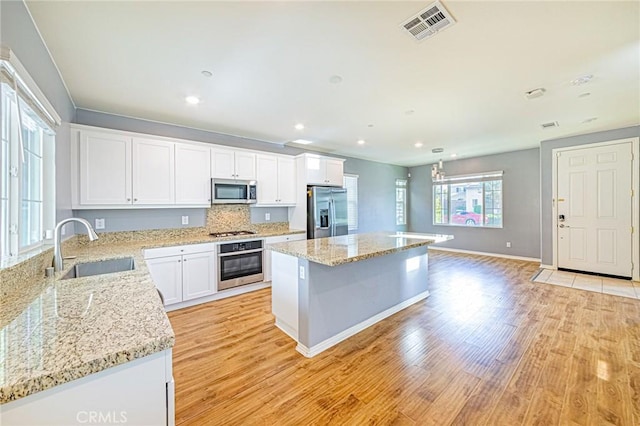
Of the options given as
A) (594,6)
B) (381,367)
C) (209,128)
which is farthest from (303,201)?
(594,6)

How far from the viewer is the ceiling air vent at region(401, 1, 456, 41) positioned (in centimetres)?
172

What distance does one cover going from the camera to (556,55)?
2240 millimetres

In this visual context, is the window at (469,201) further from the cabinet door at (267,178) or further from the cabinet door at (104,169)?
the cabinet door at (104,169)

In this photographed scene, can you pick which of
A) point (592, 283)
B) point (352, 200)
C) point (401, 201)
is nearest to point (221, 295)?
point (352, 200)

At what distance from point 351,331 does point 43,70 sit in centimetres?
349

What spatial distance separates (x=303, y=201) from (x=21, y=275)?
3.66 metres

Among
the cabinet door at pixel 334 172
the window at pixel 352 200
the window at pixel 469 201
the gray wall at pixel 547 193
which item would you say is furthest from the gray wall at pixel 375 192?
the gray wall at pixel 547 193

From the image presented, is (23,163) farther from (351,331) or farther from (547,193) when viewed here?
(547,193)

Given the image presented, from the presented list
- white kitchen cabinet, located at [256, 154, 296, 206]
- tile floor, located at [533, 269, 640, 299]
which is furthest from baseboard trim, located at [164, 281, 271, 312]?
tile floor, located at [533, 269, 640, 299]

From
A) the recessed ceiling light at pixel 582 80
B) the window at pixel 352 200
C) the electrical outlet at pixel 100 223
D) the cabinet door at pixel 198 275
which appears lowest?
the cabinet door at pixel 198 275

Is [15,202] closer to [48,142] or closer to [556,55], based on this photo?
[48,142]

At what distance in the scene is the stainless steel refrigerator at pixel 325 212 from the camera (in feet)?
15.7

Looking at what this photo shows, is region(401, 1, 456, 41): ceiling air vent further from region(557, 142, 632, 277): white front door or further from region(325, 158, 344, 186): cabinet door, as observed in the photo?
region(557, 142, 632, 277): white front door

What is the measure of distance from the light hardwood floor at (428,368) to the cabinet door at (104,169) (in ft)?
5.62
